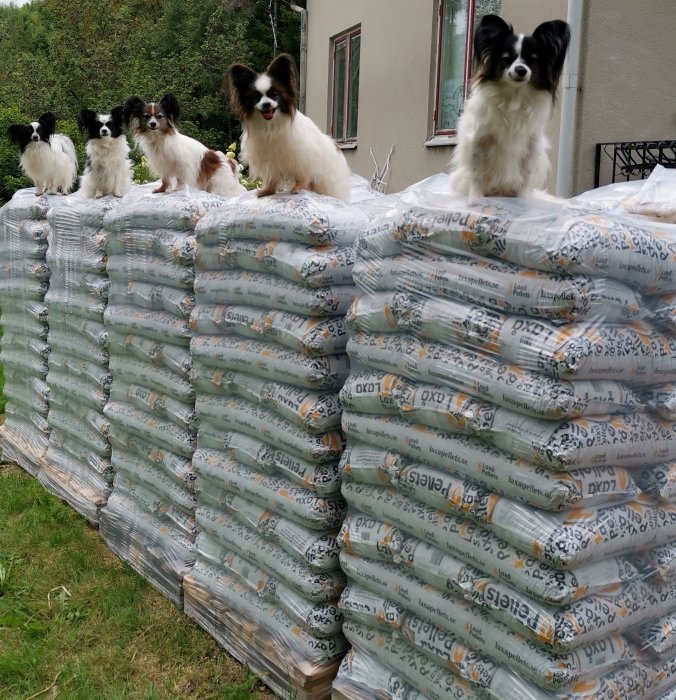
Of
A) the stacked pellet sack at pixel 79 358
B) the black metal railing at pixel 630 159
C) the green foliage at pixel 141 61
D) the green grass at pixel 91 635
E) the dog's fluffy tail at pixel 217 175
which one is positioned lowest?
the green grass at pixel 91 635

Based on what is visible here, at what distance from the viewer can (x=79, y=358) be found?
14.9 feet

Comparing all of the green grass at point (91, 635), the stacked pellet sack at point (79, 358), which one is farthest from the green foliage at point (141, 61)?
the green grass at point (91, 635)

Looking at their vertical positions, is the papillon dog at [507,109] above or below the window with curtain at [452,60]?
below

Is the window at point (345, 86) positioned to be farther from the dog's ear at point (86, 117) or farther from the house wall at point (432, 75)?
the dog's ear at point (86, 117)

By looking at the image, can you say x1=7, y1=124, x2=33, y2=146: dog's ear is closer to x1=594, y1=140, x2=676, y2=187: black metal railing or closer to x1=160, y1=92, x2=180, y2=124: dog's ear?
x1=160, y1=92, x2=180, y2=124: dog's ear

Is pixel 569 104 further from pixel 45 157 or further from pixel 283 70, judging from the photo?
pixel 45 157

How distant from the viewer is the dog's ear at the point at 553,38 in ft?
7.06

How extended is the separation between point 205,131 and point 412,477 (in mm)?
16859

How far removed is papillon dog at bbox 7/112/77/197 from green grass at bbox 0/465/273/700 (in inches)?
103

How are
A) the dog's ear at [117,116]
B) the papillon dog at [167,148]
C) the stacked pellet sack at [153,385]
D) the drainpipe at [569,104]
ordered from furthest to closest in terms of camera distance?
the drainpipe at [569,104] → the dog's ear at [117,116] → the papillon dog at [167,148] → the stacked pellet sack at [153,385]

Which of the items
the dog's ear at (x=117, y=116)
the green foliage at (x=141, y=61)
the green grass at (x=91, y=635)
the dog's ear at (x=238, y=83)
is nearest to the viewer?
the green grass at (x=91, y=635)

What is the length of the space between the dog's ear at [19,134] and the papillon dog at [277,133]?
9.70ft

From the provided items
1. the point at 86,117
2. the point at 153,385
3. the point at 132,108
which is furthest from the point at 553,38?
the point at 86,117

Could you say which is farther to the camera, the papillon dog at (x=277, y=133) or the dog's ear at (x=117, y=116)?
the dog's ear at (x=117, y=116)
